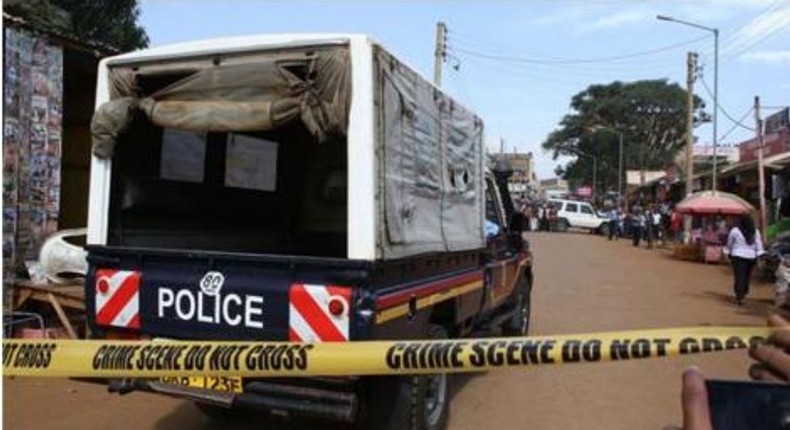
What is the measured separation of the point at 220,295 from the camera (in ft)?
16.7

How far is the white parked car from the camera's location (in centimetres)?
4838

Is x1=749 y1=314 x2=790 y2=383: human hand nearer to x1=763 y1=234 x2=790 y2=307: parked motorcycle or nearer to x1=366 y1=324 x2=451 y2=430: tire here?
x1=366 y1=324 x2=451 y2=430: tire

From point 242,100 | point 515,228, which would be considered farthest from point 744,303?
point 242,100

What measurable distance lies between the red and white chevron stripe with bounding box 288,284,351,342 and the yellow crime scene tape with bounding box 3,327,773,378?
1230mm

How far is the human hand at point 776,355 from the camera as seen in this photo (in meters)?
1.79

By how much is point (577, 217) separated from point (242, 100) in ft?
146

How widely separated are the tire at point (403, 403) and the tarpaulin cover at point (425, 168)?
0.73 metres

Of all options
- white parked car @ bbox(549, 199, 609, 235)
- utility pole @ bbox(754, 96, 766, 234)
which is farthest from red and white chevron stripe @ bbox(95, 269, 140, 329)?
white parked car @ bbox(549, 199, 609, 235)

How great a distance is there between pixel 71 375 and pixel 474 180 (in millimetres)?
4316

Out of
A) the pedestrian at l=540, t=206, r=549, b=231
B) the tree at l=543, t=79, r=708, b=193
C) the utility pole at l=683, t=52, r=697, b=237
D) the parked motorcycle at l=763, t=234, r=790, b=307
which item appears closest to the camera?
the parked motorcycle at l=763, t=234, r=790, b=307

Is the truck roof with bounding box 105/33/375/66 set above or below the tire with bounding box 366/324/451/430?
above

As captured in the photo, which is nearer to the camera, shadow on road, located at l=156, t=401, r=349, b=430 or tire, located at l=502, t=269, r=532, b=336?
shadow on road, located at l=156, t=401, r=349, b=430

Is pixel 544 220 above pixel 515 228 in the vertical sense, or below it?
above

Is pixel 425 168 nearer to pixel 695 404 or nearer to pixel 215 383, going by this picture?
pixel 215 383
